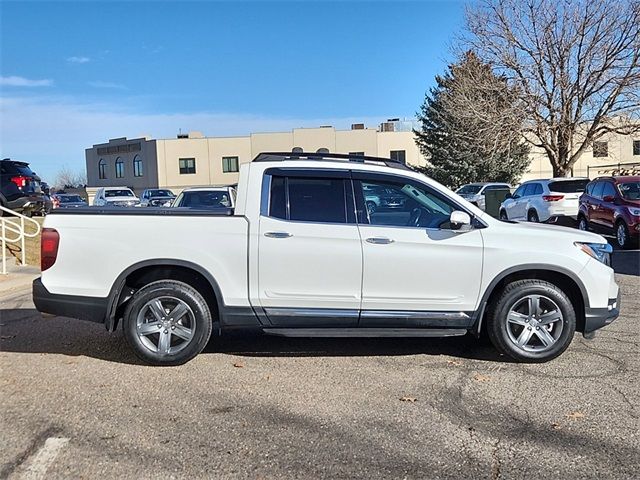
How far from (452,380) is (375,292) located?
0.98 m

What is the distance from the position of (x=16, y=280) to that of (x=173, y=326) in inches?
237

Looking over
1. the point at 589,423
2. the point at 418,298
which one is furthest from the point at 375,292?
the point at 589,423

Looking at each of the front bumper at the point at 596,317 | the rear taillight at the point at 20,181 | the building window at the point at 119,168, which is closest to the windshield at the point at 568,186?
the front bumper at the point at 596,317

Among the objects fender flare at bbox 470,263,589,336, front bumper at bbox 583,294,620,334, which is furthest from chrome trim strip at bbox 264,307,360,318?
front bumper at bbox 583,294,620,334

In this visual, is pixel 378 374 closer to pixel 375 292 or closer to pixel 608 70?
pixel 375 292

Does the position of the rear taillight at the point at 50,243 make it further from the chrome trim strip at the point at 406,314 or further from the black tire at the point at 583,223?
the black tire at the point at 583,223

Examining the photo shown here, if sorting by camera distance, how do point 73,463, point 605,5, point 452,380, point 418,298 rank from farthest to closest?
1. point 605,5
2. point 418,298
3. point 452,380
4. point 73,463

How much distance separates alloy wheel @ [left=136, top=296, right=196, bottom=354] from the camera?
546 centimetres

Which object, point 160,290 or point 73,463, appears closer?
point 73,463

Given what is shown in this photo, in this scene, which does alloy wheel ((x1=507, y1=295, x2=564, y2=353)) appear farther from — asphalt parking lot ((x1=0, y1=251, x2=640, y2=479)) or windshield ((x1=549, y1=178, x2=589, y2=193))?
windshield ((x1=549, y1=178, x2=589, y2=193))

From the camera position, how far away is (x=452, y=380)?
5.11 m

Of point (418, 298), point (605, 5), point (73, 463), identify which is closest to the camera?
point (73, 463)

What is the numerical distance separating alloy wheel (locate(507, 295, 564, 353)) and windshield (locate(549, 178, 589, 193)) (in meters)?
13.2

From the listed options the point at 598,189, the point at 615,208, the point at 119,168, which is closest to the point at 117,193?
the point at 598,189
